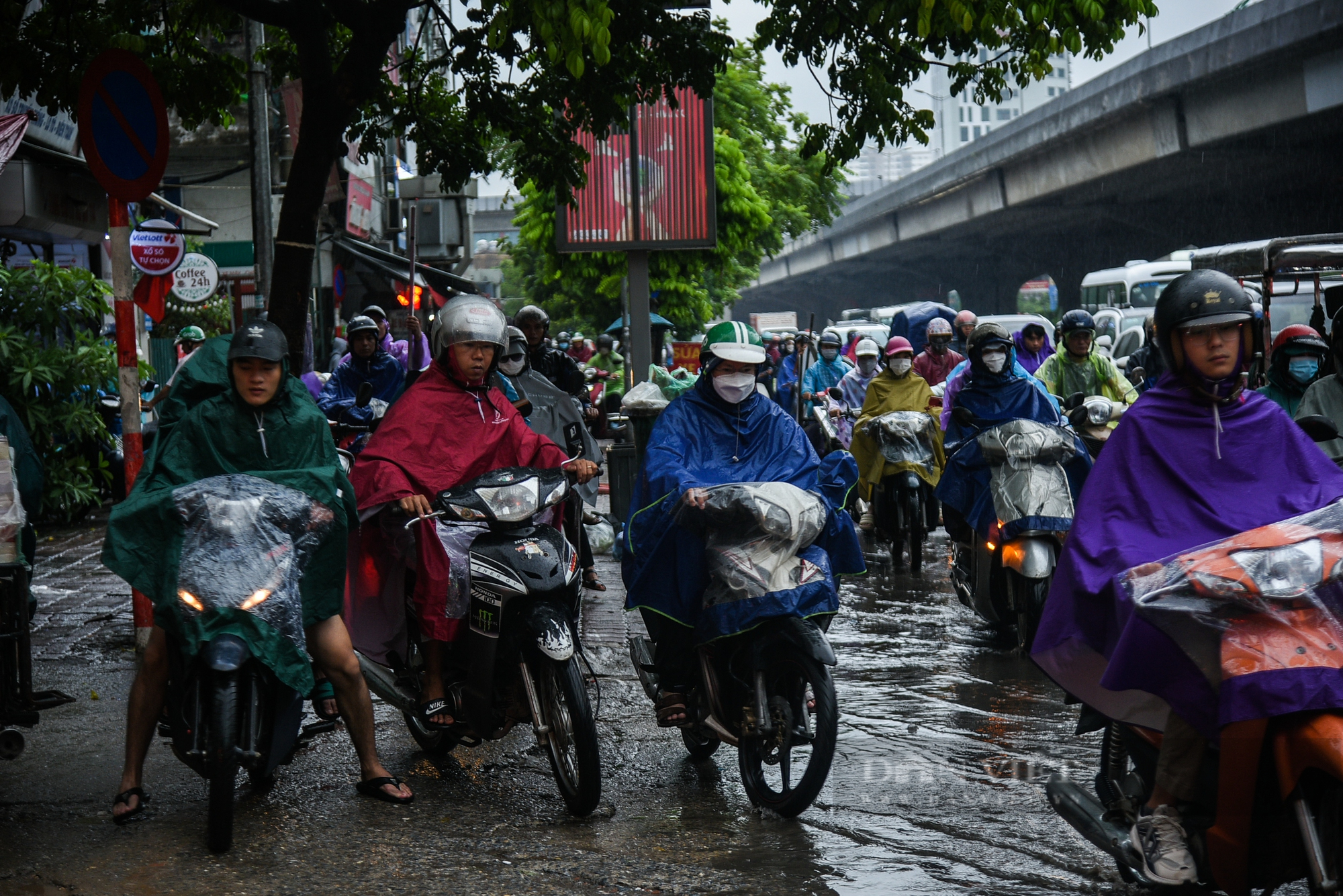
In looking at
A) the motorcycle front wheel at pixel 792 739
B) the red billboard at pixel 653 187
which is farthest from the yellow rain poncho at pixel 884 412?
the motorcycle front wheel at pixel 792 739

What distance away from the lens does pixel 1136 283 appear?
32312mm

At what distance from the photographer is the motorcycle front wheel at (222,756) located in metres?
4.38

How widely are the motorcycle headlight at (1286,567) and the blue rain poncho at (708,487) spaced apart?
6.05 ft

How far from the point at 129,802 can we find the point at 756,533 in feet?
7.40

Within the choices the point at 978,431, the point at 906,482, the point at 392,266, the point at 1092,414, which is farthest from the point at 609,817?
the point at 392,266

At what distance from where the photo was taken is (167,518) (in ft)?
15.4

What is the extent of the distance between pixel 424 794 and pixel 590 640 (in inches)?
115

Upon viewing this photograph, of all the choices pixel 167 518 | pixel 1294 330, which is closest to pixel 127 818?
pixel 167 518

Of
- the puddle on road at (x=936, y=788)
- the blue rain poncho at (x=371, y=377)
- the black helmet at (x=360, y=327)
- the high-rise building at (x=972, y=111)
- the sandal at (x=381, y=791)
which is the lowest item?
the puddle on road at (x=936, y=788)

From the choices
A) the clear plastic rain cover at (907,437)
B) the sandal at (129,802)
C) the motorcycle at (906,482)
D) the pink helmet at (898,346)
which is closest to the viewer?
the sandal at (129,802)

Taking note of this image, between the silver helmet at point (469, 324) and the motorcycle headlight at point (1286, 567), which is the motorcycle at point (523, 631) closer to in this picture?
the silver helmet at point (469, 324)

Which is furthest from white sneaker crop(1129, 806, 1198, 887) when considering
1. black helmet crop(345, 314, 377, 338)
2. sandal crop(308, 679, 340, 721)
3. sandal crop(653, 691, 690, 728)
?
black helmet crop(345, 314, 377, 338)

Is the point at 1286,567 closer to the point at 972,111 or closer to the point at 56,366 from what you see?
Result: the point at 56,366

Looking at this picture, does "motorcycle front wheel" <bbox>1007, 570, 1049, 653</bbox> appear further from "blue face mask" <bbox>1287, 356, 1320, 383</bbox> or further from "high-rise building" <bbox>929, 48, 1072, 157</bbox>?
"high-rise building" <bbox>929, 48, 1072, 157</bbox>
